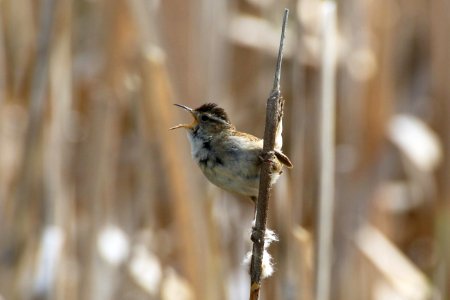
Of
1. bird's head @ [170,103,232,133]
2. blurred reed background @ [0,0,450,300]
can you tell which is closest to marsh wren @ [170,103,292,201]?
bird's head @ [170,103,232,133]

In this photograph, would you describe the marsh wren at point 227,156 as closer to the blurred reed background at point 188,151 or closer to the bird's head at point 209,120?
the bird's head at point 209,120

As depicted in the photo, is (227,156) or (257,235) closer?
(257,235)

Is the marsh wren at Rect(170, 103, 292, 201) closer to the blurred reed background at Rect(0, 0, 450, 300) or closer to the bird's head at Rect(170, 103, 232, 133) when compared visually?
the bird's head at Rect(170, 103, 232, 133)

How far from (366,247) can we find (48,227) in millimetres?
1075

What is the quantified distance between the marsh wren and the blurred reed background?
437mm

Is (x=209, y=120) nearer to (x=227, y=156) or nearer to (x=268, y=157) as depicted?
(x=227, y=156)

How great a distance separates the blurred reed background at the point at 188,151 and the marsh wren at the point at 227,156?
0.44 metres

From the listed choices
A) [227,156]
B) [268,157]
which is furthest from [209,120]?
[268,157]

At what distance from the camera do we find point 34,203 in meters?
2.29

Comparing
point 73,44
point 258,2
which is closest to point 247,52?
point 258,2

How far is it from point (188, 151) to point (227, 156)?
0.57 meters

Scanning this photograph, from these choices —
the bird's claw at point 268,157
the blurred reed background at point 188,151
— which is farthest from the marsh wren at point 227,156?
the blurred reed background at point 188,151

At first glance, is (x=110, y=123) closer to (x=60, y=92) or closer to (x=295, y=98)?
(x=60, y=92)

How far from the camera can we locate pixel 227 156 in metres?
1.51
